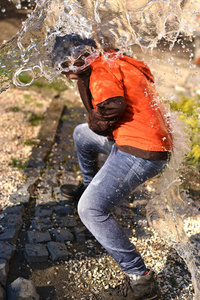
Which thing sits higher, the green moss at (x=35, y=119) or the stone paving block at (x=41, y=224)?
the stone paving block at (x=41, y=224)

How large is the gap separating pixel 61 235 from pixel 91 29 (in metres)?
1.98

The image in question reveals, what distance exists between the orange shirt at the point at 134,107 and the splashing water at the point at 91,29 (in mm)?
148

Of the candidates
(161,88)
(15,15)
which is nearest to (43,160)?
(161,88)

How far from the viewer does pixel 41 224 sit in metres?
3.97

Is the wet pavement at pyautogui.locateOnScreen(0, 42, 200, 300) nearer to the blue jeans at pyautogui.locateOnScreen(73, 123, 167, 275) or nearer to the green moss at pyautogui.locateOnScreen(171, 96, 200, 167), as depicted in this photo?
the blue jeans at pyautogui.locateOnScreen(73, 123, 167, 275)

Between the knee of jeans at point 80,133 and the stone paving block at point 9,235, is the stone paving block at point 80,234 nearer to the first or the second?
the stone paving block at point 9,235

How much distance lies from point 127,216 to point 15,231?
A: 1.26 m

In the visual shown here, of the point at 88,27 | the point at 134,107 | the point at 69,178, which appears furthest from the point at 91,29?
the point at 69,178

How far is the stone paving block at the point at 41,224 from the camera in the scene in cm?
392

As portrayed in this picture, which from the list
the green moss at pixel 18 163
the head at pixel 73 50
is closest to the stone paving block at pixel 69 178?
the green moss at pixel 18 163

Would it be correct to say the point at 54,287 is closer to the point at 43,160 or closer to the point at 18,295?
the point at 18,295

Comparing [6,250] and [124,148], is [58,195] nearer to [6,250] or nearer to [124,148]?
[6,250]

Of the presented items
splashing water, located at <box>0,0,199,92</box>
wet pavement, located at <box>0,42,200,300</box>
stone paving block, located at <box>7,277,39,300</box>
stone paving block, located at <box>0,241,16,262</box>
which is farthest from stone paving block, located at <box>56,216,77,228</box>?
splashing water, located at <box>0,0,199,92</box>

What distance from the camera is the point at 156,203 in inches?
176
